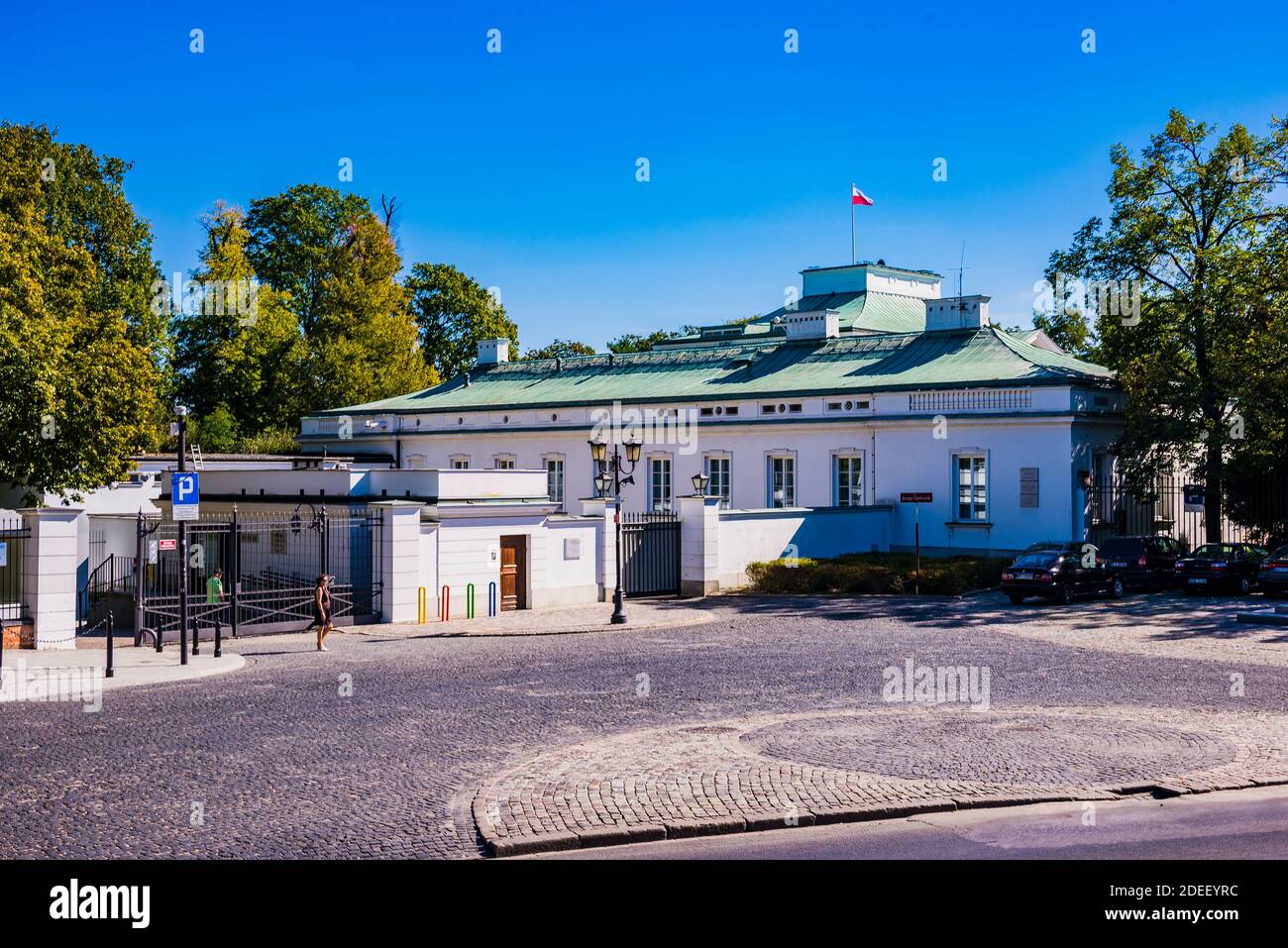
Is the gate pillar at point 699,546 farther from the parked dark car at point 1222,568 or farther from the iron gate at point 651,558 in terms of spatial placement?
the parked dark car at point 1222,568

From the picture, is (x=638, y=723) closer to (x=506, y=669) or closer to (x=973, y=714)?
(x=973, y=714)

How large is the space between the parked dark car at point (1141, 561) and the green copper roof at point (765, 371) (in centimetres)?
514

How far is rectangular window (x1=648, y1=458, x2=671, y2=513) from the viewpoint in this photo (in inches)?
1757

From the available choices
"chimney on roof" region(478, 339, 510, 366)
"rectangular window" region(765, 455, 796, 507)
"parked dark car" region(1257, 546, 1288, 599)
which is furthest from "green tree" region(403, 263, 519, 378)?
"parked dark car" region(1257, 546, 1288, 599)

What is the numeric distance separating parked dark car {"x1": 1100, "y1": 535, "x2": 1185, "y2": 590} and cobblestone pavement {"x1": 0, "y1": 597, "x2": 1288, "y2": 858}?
444 inches

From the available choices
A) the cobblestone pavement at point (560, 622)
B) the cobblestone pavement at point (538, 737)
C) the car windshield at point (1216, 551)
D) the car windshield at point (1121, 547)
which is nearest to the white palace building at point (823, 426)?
the car windshield at point (1121, 547)

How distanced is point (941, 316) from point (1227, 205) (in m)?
9.85

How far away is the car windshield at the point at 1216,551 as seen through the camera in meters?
33.2

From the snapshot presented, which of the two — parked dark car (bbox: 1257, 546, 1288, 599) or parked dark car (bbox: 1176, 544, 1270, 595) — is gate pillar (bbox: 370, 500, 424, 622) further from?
parked dark car (bbox: 1257, 546, 1288, 599)

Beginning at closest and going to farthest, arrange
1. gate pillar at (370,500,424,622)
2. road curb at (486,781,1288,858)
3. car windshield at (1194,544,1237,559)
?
road curb at (486,781,1288,858), gate pillar at (370,500,424,622), car windshield at (1194,544,1237,559)

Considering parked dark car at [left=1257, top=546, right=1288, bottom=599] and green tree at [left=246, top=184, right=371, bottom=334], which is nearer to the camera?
parked dark car at [left=1257, top=546, right=1288, bottom=599]

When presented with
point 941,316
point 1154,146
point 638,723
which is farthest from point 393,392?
point 638,723

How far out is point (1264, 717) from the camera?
634 inches
